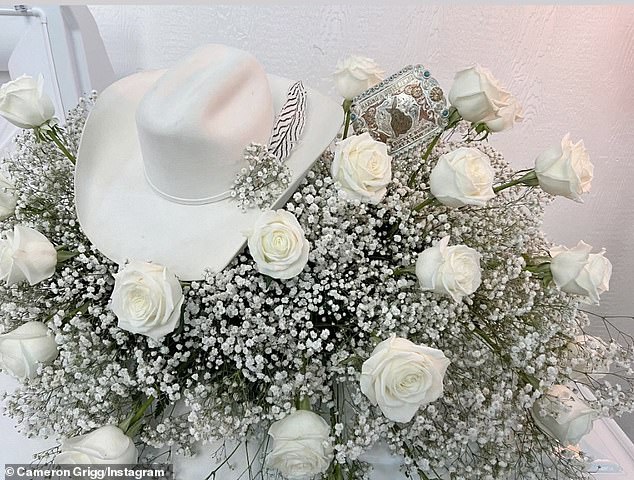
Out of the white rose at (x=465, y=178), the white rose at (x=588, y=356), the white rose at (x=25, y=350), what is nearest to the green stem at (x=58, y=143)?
the white rose at (x=25, y=350)

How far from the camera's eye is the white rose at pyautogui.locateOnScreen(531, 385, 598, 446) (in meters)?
0.75

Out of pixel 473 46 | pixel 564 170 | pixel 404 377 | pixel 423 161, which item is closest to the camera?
pixel 404 377

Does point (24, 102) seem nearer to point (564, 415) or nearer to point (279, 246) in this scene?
point (279, 246)

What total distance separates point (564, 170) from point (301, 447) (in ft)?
1.51

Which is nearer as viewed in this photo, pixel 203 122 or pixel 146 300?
pixel 146 300

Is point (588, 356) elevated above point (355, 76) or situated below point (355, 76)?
below

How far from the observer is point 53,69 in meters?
1.25

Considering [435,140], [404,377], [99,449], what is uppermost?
[435,140]

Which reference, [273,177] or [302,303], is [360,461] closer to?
[302,303]

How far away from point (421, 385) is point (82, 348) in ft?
1.37

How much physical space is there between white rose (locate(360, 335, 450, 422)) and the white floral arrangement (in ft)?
0.05

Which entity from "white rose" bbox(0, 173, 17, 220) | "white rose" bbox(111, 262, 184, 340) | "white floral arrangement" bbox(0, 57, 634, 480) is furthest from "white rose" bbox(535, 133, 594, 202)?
"white rose" bbox(0, 173, 17, 220)

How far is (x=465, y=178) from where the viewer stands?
0.70 metres

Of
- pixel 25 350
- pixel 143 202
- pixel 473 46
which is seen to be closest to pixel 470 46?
pixel 473 46
